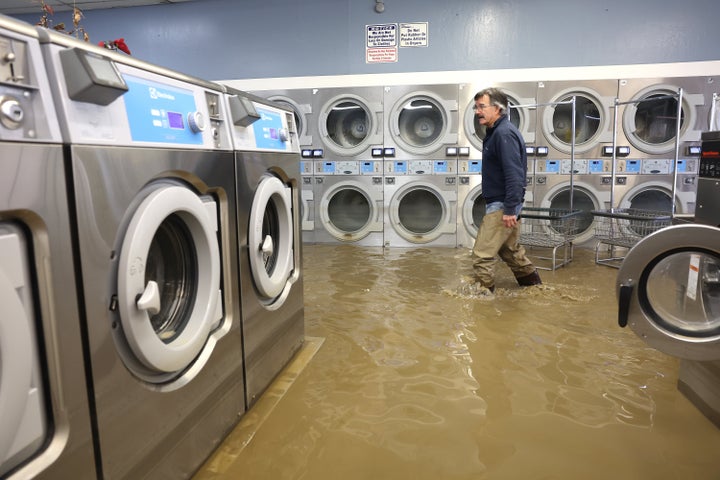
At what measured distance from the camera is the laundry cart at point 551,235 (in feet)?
12.4

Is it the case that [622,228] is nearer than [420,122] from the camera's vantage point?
Yes

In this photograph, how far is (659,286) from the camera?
1.53m

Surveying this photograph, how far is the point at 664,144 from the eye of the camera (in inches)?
176

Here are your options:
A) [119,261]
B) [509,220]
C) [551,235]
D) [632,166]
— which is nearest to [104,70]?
[119,261]

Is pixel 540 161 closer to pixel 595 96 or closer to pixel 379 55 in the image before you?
pixel 595 96

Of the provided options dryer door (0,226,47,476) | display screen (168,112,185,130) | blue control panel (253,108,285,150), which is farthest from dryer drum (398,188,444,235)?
dryer door (0,226,47,476)

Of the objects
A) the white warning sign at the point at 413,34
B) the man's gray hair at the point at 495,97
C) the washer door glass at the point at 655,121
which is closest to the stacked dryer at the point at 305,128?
the white warning sign at the point at 413,34

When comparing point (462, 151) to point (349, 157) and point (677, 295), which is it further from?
point (677, 295)

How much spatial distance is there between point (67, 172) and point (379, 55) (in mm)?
4594

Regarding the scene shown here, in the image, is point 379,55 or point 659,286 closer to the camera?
point 659,286

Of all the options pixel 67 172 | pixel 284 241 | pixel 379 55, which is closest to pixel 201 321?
pixel 67 172

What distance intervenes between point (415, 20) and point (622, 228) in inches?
A: 113

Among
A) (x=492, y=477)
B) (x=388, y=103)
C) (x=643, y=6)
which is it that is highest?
(x=643, y=6)

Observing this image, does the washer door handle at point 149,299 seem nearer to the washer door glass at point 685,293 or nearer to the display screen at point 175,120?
the display screen at point 175,120
